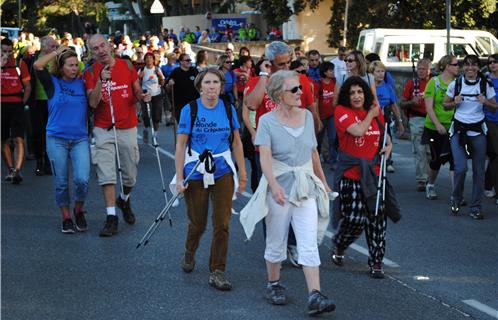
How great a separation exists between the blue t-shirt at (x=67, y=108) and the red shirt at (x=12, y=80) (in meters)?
4.32

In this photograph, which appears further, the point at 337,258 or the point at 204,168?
the point at 337,258

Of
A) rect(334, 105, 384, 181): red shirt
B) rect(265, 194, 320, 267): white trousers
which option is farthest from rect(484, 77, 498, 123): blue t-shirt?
rect(265, 194, 320, 267): white trousers

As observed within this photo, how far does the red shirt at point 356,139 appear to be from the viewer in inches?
315

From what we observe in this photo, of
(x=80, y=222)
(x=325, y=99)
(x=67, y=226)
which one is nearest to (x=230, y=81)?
(x=325, y=99)

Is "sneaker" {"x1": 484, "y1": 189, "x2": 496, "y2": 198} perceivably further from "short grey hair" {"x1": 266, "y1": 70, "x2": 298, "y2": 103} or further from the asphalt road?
"short grey hair" {"x1": 266, "y1": 70, "x2": 298, "y2": 103}

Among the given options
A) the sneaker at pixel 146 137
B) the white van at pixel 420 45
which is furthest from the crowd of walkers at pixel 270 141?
A: the white van at pixel 420 45

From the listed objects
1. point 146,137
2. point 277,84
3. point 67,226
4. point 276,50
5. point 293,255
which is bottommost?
point 146,137

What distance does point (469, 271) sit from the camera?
8.23 meters

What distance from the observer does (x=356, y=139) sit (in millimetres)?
8055

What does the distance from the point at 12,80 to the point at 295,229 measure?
783 cm

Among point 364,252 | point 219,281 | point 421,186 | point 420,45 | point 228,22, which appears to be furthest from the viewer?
point 228,22

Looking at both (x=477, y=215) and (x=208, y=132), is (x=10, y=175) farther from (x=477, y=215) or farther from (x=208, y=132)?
(x=208, y=132)

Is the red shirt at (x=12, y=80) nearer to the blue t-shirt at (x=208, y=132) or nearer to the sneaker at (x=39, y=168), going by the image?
the sneaker at (x=39, y=168)

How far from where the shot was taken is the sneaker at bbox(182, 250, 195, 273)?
8044 mm
